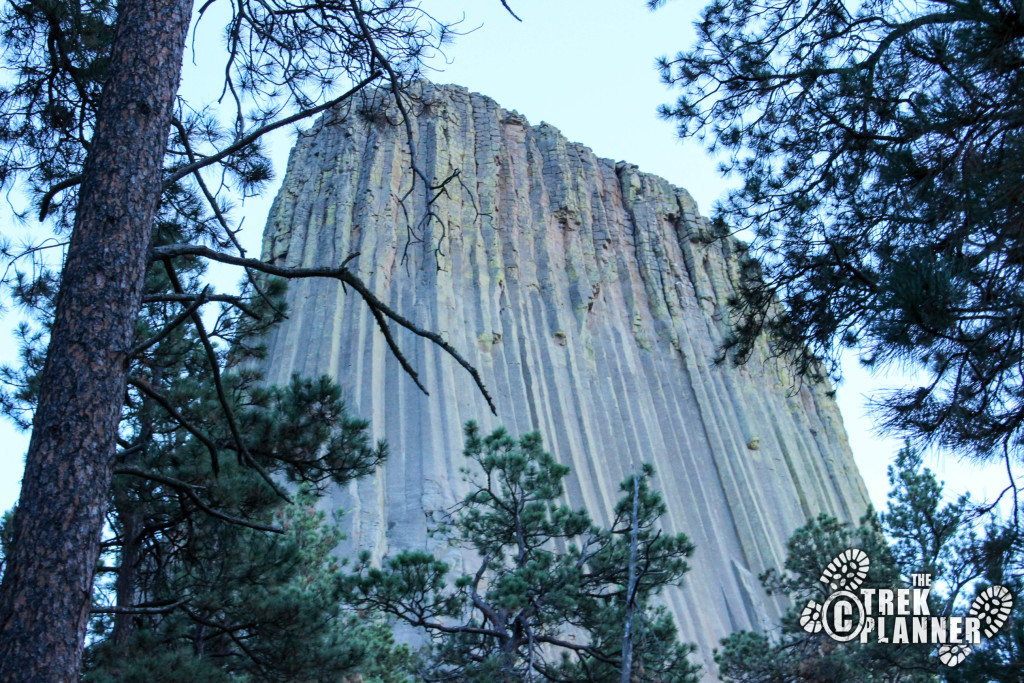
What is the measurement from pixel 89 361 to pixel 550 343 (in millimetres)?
22179

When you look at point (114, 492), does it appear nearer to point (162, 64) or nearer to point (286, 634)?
point (286, 634)

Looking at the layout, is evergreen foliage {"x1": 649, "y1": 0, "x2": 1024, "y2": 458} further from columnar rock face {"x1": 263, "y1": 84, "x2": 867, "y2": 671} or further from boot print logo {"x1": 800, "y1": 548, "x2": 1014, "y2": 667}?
columnar rock face {"x1": 263, "y1": 84, "x2": 867, "y2": 671}

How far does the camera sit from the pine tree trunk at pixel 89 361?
309cm

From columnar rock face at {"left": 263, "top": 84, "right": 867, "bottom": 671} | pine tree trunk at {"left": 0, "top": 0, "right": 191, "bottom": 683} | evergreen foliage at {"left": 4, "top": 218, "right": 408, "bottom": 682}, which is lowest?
pine tree trunk at {"left": 0, "top": 0, "right": 191, "bottom": 683}

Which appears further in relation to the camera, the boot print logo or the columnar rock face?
Answer: the columnar rock face

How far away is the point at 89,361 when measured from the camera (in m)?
3.43

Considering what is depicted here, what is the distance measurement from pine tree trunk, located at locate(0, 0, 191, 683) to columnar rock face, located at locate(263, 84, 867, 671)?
15.6 meters

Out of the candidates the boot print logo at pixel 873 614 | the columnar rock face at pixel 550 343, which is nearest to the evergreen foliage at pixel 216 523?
the boot print logo at pixel 873 614

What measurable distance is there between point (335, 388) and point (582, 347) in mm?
19313

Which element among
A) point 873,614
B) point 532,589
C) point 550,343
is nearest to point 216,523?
point 532,589

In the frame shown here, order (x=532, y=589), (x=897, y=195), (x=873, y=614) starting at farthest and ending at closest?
(x=873, y=614), (x=532, y=589), (x=897, y=195)

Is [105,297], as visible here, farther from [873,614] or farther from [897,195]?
[873,614]

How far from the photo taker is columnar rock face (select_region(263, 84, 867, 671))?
21906mm

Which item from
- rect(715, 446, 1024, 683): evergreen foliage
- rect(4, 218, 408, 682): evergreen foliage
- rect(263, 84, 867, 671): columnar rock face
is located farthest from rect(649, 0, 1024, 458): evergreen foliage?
rect(263, 84, 867, 671): columnar rock face
